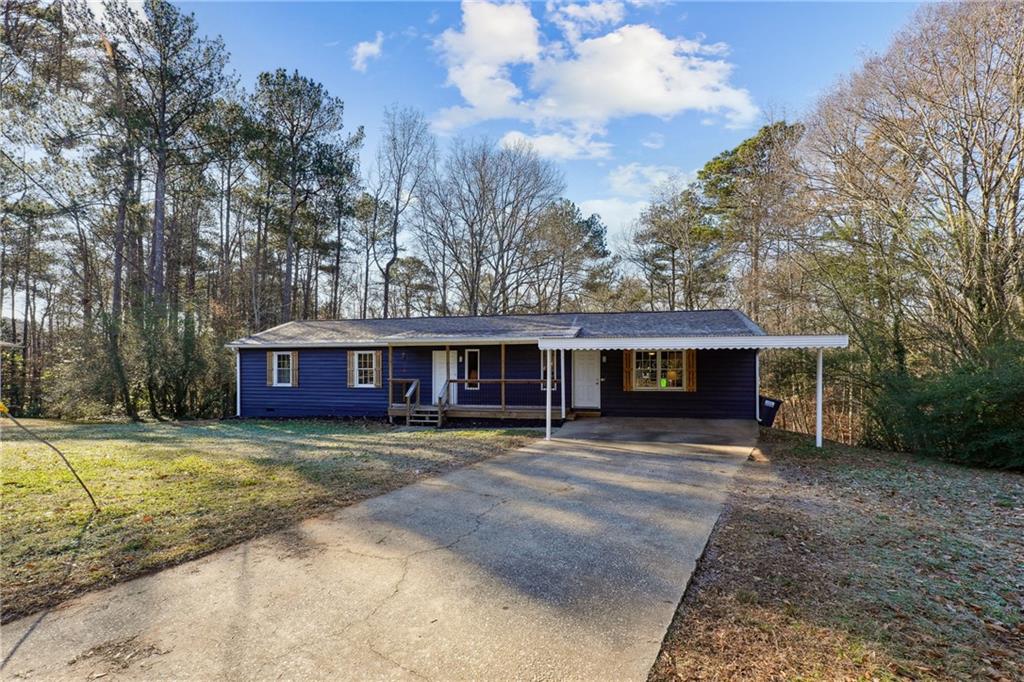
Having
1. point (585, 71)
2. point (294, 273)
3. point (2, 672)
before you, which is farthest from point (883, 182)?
point (294, 273)

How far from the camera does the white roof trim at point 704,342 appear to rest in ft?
27.1

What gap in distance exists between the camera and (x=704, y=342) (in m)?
9.12

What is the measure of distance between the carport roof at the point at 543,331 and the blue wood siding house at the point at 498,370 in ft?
0.14

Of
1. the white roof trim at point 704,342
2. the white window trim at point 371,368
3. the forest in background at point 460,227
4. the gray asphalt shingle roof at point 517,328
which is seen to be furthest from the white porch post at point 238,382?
the white roof trim at point 704,342

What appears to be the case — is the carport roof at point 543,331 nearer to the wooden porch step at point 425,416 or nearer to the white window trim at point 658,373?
the white window trim at point 658,373

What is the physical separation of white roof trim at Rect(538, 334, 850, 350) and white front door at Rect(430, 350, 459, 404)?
442 cm

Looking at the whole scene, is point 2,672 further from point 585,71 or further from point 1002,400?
point 585,71

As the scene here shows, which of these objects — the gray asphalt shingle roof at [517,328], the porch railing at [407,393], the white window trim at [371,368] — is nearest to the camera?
the gray asphalt shingle roof at [517,328]

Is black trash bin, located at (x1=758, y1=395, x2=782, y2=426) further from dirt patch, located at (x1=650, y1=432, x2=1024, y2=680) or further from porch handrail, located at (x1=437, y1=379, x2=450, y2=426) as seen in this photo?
porch handrail, located at (x1=437, y1=379, x2=450, y2=426)

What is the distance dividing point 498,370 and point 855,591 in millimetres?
10449

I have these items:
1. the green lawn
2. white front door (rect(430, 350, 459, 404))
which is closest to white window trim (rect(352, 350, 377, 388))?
white front door (rect(430, 350, 459, 404))

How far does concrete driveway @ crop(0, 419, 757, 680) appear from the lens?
238 cm

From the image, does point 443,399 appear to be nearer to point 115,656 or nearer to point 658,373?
point 658,373

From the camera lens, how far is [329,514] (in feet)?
15.7
